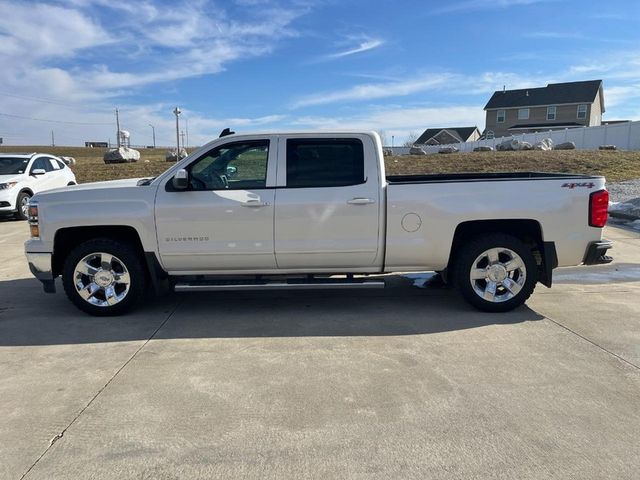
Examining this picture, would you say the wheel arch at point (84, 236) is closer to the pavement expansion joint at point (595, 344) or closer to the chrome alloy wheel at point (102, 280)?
the chrome alloy wheel at point (102, 280)

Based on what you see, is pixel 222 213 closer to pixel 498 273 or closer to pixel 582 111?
pixel 498 273

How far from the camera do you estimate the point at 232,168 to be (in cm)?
532

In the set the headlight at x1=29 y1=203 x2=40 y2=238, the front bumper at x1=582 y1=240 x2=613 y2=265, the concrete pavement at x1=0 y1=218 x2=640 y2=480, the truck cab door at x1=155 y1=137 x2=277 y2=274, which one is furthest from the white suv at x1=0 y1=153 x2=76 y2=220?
the front bumper at x1=582 y1=240 x2=613 y2=265

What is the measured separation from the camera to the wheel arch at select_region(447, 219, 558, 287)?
5.23 meters

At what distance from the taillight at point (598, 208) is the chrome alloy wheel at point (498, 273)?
2.69ft

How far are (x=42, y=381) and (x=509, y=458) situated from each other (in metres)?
3.37

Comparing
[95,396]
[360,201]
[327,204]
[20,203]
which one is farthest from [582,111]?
[95,396]

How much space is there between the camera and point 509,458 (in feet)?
9.32

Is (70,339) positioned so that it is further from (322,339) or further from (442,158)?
(442,158)

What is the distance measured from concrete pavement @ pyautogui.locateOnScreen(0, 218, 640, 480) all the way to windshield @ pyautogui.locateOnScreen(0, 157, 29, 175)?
913 cm

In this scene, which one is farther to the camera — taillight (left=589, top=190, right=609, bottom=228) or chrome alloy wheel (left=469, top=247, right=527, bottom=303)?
chrome alloy wheel (left=469, top=247, right=527, bottom=303)

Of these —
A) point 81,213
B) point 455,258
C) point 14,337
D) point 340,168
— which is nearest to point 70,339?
point 14,337

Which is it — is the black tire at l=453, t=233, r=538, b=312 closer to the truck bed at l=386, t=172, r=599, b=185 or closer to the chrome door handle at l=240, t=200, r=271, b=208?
the truck bed at l=386, t=172, r=599, b=185

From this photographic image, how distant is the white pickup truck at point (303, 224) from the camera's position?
5.12 meters
